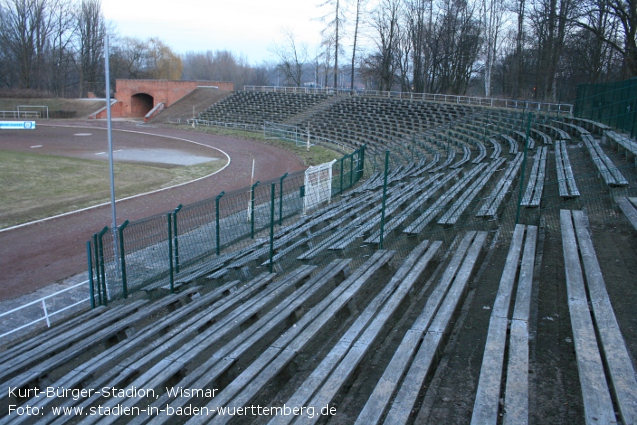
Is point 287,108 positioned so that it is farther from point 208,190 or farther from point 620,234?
point 620,234

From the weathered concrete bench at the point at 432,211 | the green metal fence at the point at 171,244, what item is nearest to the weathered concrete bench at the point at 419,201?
the weathered concrete bench at the point at 432,211

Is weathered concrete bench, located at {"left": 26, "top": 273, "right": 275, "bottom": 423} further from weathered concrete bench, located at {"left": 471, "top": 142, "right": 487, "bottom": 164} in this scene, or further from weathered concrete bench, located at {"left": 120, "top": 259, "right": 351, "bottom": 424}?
weathered concrete bench, located at {"left": 471, "top": 142, "right": 487, "bottom": 164}

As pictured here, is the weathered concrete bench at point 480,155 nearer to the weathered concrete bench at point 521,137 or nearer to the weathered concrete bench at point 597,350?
the weathered concrete bench at point 521,137

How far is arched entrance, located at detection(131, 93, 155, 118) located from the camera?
60969 mm

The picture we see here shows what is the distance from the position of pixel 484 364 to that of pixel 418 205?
272 inches

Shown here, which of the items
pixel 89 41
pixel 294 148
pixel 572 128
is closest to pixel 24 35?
pixel 89 41

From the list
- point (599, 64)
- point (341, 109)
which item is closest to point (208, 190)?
point (341, 109)

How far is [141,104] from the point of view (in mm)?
62344

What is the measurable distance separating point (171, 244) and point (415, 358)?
642cm

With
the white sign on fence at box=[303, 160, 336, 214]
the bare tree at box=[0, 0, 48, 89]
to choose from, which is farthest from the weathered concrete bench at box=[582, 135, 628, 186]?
the bare tree at box=[0, 0, 48, 89]

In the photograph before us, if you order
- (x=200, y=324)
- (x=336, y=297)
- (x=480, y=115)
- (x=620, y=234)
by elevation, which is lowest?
(x=200, y=324)

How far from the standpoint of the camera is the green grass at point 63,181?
18.9 meters

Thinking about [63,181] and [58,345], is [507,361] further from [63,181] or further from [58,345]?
[63,181]

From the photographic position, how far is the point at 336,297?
21.4 ft
